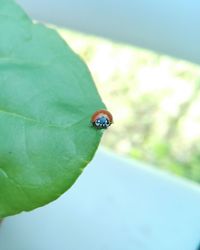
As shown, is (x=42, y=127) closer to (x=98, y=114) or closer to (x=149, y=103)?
(x=98, y=114)

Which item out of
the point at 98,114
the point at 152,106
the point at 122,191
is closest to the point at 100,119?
the point at 98,114

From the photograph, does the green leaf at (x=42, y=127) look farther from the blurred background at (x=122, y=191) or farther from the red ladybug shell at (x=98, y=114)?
the blurred background at (x=122, y=191)

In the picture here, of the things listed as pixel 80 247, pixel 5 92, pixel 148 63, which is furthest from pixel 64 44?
pixel 148 63

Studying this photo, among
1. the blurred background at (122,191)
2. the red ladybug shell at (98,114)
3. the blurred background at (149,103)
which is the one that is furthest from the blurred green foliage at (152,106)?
the red ladybug shell at (98,114)

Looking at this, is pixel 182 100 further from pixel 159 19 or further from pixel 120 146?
pixel 159 19

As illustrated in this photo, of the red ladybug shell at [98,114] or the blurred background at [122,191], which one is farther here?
the blurred background at [122,191]

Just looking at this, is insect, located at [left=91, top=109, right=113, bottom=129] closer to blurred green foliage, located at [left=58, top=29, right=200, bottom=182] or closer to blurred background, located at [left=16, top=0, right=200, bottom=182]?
blurred background, located at [left=16, top=0, right=200, bottom=182]

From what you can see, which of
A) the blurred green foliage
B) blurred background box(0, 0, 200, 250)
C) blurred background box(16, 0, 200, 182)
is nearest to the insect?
blurred background box(0, 0, 200, 250)
